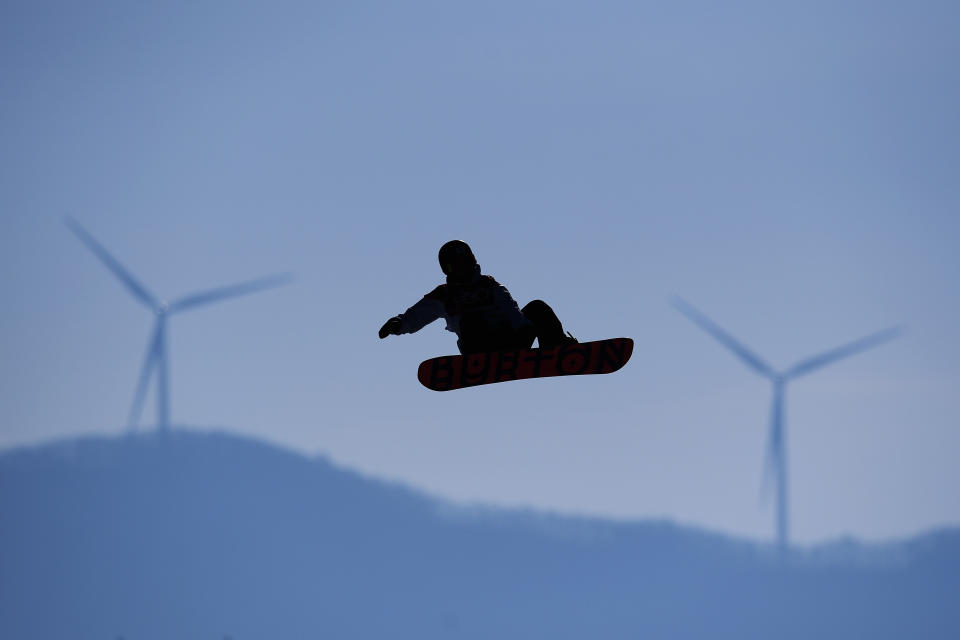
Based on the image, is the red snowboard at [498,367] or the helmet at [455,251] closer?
the helmet at [455,251]

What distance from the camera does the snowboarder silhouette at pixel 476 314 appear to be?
1062 inches

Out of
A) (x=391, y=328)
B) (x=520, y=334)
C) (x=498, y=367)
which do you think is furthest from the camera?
(x=520, y=334)

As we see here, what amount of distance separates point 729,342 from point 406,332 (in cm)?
5790

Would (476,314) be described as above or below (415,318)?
above

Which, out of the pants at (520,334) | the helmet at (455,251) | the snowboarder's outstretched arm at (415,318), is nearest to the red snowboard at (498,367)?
the pants at (520,334)

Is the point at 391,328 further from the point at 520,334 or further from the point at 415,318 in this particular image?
the point at 520,334

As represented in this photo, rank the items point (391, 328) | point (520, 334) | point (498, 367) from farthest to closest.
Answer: point (520, 334), point (498, 367), point (391, 328)

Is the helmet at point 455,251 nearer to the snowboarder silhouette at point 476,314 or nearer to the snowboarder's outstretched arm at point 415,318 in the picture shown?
the snowboarder silhouette at point 476,314

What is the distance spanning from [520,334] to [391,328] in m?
3.50

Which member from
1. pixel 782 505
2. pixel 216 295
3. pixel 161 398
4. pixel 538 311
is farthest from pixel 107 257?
pixel 538 311

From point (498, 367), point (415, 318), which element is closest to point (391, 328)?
point (415, 318)

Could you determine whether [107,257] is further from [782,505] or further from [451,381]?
[451,381]

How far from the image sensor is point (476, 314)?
27781 mm

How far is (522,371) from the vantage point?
28.4m
